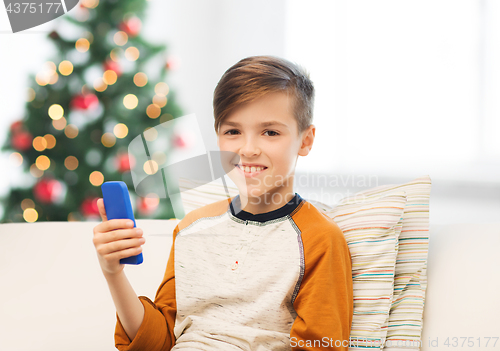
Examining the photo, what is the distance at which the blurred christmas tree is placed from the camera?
6.98 feet

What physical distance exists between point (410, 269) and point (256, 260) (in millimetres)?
366

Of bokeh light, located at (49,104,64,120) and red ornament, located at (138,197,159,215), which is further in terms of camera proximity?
red ornament, located at (138,197,159,215)

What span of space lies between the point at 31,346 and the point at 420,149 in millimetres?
2003

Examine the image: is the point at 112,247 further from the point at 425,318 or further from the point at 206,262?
the point at 425,318

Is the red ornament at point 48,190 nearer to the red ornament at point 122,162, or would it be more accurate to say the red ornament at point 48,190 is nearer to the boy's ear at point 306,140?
the red ornament at point 122,162

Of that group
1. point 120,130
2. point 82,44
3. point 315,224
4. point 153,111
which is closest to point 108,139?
point 120,130

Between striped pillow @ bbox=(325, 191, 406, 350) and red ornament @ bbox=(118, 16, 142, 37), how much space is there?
169cm

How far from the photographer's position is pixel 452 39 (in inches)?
85.7

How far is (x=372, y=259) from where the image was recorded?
880 millimetres

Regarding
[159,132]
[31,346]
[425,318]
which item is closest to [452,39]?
[159,132]

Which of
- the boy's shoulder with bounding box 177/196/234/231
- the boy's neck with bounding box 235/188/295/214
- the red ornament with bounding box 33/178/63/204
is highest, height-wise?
the boy's neck with bounding box 235/188/295/214

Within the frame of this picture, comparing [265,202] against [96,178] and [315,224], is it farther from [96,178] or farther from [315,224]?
[96,178]

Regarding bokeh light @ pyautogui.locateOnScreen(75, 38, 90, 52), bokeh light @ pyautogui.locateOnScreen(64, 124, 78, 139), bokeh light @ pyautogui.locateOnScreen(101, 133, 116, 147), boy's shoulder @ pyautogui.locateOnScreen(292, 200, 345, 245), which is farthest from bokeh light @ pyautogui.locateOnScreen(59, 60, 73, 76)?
boy's shoulder @ pyautogui.locateOnScreen(292, 200, 345, 245)

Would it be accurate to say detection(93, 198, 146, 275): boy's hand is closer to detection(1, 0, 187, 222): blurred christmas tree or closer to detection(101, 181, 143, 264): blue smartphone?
detection(101, 181, 143, 264): blue smartphone
